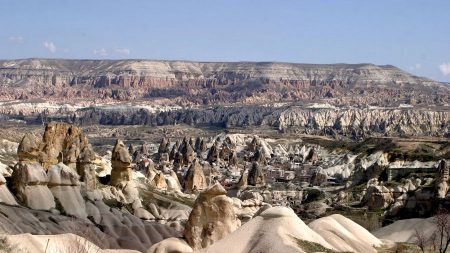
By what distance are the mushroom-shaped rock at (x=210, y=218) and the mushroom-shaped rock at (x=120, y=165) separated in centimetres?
3248

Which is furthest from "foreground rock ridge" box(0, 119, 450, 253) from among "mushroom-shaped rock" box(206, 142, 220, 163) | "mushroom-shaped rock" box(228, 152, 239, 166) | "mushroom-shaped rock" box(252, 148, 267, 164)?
"mushroom-shaped rock" box(252, 148, 267, 164)

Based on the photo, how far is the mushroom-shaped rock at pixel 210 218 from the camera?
39.4 m

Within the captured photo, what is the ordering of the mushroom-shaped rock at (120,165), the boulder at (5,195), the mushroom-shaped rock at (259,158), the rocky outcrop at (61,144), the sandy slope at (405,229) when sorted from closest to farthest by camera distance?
the boulder at (5,195), the sandy slope at (405,229), the rocky outcrop at (61,144), the mushroom-shaped rock at (120,165), the mushroom-shaped rock at (259,158)

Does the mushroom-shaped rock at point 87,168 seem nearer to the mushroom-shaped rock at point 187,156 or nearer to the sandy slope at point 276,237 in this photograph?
the sandy slope at point 276,237

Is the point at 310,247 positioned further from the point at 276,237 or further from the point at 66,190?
the point at 66,190

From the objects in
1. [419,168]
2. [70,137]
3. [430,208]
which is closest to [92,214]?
[70,137]

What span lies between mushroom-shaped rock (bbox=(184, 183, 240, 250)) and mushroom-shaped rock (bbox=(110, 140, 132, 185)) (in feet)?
107

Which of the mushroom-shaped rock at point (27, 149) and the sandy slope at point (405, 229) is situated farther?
the mushroom-shaped rock at point (27, 149)

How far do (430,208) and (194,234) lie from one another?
37.0 metres

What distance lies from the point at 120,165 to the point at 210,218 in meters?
33.2

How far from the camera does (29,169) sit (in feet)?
184

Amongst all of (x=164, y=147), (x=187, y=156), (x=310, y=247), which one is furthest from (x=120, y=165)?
(x=164, y=147)

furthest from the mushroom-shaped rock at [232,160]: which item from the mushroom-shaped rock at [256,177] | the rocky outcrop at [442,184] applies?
the rocky outcrop at [442,184]

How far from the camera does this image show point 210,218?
39.7 metres
